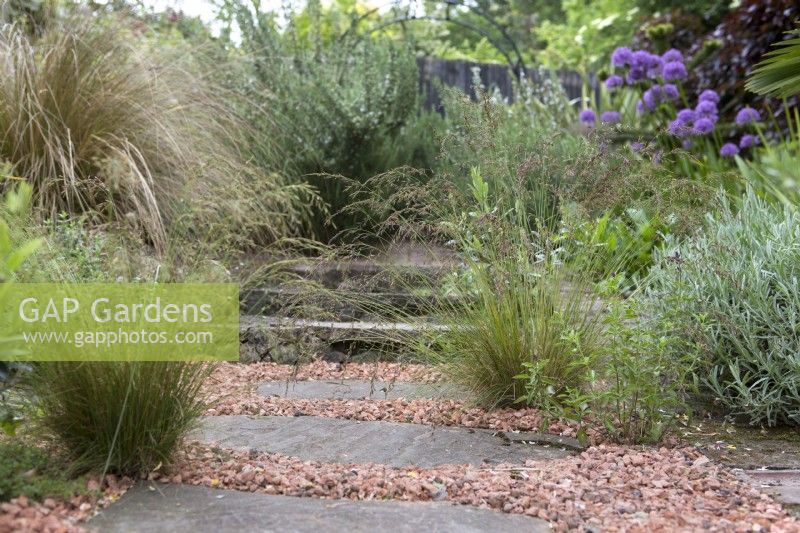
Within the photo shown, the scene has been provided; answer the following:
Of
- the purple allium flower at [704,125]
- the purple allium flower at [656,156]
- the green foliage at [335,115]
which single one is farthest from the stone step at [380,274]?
the purple allium flower at [704,125]

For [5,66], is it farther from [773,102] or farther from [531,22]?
[531,22]

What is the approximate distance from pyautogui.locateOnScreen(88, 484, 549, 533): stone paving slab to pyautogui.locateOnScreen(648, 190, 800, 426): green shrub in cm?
118

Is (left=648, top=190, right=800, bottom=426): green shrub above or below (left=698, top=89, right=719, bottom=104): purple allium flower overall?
below

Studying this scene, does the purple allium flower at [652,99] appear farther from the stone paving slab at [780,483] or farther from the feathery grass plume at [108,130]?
the stone paving slab at [780,483]

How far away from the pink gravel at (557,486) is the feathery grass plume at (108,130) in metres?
1.96

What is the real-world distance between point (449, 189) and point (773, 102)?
5427 mm

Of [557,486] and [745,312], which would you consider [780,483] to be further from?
[745,312]

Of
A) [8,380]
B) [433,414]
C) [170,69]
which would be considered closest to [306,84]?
[170,69]

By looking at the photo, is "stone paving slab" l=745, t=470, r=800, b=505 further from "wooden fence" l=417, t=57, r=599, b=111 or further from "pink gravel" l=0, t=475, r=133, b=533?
"wooden fence" l=417, t=57, r=599, b=111

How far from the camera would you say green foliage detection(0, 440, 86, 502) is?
2.01 metres

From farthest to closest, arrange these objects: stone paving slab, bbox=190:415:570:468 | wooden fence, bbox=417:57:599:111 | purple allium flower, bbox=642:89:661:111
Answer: wooden fence, bbox=417:57:599:111 → purple allium flower, bbox=642:89:661:111 → stone paving slab, bbox=190:415:570:468

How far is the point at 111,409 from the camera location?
224 cm

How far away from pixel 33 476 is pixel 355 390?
1743 mm

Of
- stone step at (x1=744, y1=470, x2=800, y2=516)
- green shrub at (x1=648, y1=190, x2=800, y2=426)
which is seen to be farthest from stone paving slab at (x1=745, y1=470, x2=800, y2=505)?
green shrub at (x1=648, y1=190, x2=800, y2=426)
